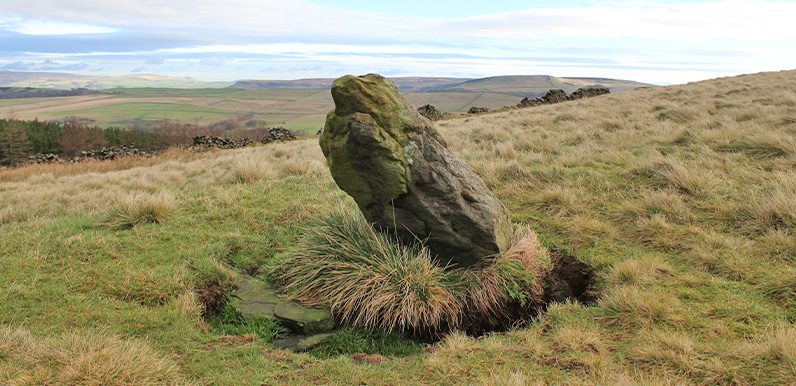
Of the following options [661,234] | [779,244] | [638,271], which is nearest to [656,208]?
[661,234]

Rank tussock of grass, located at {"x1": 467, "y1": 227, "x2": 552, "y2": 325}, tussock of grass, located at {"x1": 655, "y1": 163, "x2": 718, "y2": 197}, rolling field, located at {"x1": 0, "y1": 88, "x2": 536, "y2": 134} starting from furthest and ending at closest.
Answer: rolling field, located at {"x1": 0, "y1": 88, "x2": 536, "y2": 134} < tussock of grass, located at {"x1": 655, "y1": 163, "x2": 718, "y2": 197} < tussock of grass, located at {"x1": 467, "y1": 227, "x2": 552, "y2": 325}

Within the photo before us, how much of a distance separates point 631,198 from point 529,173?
6.63 ft

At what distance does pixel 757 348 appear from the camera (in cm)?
345

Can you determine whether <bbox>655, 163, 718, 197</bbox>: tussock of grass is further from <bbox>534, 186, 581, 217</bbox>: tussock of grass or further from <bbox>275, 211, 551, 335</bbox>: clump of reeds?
<bbox>275, 211, 551, 335</bbox>: clump of reeds

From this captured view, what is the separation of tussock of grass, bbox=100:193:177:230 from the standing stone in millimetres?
3305

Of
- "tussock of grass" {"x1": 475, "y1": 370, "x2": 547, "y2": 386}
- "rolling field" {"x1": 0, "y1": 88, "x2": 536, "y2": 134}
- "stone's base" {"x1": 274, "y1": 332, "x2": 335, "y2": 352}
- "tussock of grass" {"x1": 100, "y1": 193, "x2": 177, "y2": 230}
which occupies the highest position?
"rolling field" {"x1": 0, "y1": 88, "x2": 536, "y2": 134}

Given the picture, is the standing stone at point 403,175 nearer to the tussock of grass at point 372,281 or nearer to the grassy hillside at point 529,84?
the tussock of grass at point 372,281

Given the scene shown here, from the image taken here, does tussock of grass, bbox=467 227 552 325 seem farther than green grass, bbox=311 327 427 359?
Yes

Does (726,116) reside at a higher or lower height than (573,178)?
higher

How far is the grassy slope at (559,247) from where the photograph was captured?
354cm

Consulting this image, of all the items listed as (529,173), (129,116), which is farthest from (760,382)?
(129,116)

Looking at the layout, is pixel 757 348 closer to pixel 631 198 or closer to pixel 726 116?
pixel 631 198

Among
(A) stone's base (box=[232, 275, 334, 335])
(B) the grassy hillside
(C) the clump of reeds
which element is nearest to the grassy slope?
(A) stone's base (box=[232, 275, 334, 335])

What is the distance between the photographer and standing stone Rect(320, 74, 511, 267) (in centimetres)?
497
